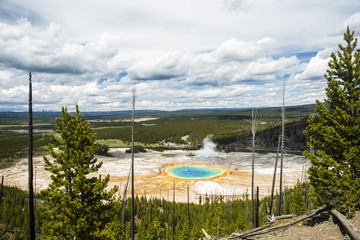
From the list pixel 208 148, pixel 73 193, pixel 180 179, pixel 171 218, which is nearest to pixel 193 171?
pixel 180 179

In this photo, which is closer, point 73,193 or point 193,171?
point 73,193

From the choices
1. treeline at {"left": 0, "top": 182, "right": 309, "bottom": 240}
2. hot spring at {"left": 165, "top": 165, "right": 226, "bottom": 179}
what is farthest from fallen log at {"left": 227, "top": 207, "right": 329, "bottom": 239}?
hot spring at {"left": 165, "top": 165, "right": 226, "bottom": 179}

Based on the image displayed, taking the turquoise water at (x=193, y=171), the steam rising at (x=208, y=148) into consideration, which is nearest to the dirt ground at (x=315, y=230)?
the turquoise water at (x=193, y=171)

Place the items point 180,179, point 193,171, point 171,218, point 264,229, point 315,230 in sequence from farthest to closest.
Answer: point 193,171 < point 180,179 < point 171,218 < point 264,229 < point 315,230

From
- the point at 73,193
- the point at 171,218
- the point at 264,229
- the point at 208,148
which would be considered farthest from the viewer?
the point at 208,148

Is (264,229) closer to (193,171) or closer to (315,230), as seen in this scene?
(315,230)

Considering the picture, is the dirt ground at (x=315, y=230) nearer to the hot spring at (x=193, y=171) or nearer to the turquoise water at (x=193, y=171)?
the hot spring at (x=193, y=171)

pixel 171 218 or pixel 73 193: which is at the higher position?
pixel 73 193

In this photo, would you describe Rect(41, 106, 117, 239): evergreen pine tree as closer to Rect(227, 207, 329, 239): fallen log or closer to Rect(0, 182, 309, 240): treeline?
Rect(0, 182, 309, 240): treeline
